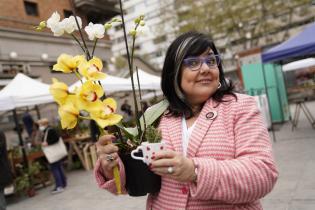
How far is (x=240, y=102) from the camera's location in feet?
5.32

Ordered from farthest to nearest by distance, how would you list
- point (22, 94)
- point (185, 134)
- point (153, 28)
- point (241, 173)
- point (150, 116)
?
point (153, 28) → point (22, 94) → point (150, 116) → point (185, 134) → point (241, 173)

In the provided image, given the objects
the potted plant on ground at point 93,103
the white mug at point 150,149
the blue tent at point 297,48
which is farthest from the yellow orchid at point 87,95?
the blue tent at point 297,48

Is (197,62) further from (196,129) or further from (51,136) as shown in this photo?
(51,136)

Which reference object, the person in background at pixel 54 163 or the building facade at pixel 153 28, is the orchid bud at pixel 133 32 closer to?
the building facade at pixel 153 28

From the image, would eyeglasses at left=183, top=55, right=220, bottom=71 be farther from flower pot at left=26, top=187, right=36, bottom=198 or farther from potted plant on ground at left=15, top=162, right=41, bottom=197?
flower pot at left=26, top=187, right=36, bottom=198

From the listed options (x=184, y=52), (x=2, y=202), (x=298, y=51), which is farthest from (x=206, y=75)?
(x=298, y=51)

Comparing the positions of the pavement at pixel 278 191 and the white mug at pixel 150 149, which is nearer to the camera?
the white mug at pixel 150 149

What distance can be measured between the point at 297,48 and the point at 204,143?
6706 millimetres

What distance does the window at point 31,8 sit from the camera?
17298 mm

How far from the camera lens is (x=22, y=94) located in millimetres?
8359

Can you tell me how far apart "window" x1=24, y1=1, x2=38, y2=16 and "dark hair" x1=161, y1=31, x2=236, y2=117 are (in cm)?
1698

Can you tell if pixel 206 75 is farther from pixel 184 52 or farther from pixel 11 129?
pixel 11 129

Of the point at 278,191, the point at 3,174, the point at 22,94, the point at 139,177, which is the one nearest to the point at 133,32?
the point at 139,177

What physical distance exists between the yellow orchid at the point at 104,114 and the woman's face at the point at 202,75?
492 millimetres
